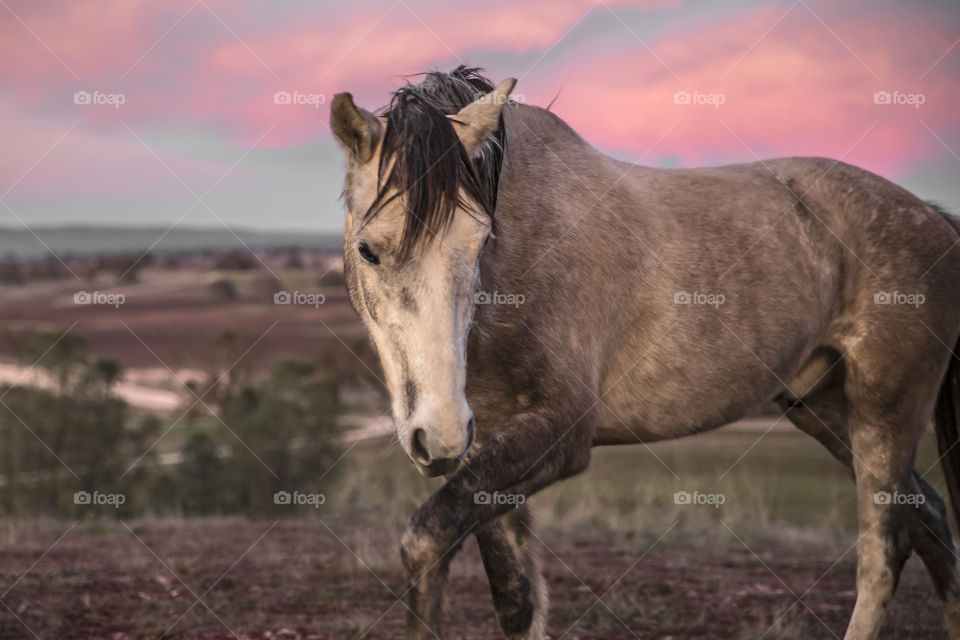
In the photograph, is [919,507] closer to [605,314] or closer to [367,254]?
[605,314]

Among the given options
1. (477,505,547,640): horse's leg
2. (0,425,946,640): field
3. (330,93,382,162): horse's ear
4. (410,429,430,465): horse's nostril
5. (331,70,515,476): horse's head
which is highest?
(330,93,382,162): horse's ear

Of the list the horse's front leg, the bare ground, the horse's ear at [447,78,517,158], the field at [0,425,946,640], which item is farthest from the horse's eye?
the bare ground

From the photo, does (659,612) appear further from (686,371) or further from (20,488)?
(20,488)

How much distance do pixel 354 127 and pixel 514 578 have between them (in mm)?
2231

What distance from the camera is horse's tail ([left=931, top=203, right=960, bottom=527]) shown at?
17.1ft

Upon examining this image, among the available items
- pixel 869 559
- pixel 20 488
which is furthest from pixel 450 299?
pixel 20 488

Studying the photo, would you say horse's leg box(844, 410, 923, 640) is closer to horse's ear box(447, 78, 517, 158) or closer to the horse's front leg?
the horse's front leg

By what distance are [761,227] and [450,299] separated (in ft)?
8.01

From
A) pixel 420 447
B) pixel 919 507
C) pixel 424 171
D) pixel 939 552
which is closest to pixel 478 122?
pixel 424 171

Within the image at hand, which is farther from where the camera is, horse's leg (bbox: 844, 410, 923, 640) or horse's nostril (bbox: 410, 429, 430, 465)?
horse's leg (bbox: 844, 410, 923, 640)

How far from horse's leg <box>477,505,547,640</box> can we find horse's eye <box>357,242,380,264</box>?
5.19ft

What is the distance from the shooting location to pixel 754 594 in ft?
20.6

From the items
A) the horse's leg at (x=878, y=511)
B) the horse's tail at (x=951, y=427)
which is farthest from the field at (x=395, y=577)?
the horse's tail at (x=951, y=427)

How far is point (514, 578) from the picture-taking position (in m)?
4.07
